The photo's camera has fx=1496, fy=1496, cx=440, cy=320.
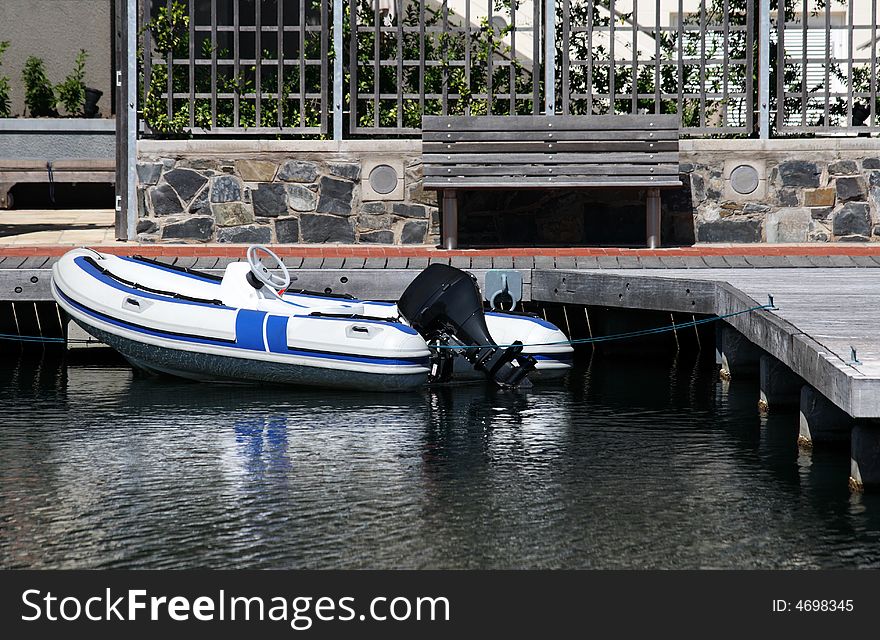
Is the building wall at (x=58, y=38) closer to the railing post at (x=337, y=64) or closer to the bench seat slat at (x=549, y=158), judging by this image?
the railing post at (x=337, y=64)

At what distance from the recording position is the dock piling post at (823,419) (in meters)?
7.63

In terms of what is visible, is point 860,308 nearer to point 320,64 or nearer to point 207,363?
point 207,363

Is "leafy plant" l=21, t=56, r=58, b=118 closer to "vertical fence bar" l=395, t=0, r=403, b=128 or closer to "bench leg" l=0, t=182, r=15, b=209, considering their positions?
"bench leg" l=0, t=182, r=15, b=209

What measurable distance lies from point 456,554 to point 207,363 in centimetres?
409

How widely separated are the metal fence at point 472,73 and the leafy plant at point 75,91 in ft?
16.7

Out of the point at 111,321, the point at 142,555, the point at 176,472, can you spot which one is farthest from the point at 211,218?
the point at 142,555

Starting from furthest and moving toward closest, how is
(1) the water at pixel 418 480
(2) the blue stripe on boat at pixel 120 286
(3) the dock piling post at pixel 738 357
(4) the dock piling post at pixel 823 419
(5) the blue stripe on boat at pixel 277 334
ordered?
(3) the dock piling post at pixel 738 357 → (2) the blue stripe on boat at pixel 120 286 → (5) the blue stripe on boat at pixel 277 334 → (4) the dock piling post at pixel 823 419 → (1) the water at pixel 418 480

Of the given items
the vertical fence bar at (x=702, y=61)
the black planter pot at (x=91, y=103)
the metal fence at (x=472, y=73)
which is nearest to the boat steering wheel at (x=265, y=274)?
the metal fence at (x=472, y=73)

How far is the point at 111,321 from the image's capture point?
9.79 meters

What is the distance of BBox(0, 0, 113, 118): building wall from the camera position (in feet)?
58.9

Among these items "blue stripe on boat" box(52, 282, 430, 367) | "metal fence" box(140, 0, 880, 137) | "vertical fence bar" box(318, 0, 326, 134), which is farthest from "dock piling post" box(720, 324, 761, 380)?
"vertical fence bar" box(318, 0, 326, 134)

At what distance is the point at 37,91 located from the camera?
57.7 ft

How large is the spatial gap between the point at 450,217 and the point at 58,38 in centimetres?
814

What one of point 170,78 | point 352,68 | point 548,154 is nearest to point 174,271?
point 170,78
